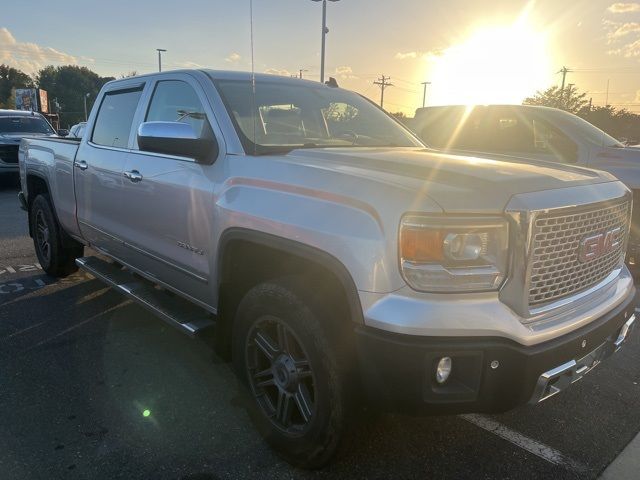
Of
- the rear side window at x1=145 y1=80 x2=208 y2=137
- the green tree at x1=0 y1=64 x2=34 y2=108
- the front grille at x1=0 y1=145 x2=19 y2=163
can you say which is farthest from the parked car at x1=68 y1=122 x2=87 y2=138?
the green tree at x1=0 y1=64 x2=34 y2=108

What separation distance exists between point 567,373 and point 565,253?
52 cm

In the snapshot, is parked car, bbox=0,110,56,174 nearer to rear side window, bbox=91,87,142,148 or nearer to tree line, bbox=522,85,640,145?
rear side window, bbox=91,87,142,148

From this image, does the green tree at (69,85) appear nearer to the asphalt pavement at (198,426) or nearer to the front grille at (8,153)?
the front grille at (8,153)

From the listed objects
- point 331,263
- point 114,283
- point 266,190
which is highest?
point 266,190

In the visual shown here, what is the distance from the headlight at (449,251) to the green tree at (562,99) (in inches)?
1849

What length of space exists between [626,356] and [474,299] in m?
2.63

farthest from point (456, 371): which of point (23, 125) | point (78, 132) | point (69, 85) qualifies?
point (69, 85)

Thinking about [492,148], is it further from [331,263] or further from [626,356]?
[331,263]

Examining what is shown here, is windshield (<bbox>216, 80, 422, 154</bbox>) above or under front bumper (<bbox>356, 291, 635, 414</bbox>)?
above

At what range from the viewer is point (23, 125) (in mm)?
14070

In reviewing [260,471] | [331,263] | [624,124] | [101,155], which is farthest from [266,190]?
[624,124]

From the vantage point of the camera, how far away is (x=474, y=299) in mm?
2016

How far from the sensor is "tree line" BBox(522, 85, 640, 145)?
1608 inches

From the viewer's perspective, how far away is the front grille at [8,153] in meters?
12.9
